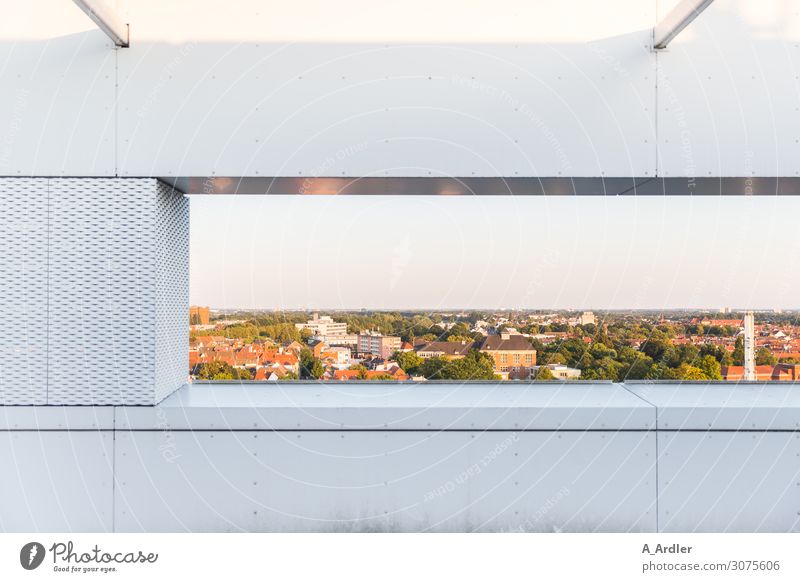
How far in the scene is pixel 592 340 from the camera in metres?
2.82

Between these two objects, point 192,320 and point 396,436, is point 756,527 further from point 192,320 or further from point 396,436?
point 192,320

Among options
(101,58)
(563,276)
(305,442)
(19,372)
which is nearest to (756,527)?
(563,276)

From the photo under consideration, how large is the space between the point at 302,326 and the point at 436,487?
1.02 metres

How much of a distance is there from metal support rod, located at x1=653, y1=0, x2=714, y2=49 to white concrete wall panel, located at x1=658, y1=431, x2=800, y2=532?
181cm

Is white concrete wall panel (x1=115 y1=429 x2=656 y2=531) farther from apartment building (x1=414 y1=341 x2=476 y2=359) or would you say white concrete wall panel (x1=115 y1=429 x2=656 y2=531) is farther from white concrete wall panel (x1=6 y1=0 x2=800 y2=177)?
white concrete wall panel (x1=6 y1=0 x2=800 y2=177)

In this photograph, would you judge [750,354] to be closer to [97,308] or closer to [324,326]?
[324,326]

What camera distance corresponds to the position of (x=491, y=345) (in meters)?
2.78

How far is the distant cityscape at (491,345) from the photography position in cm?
271

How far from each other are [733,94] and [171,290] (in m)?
2.90

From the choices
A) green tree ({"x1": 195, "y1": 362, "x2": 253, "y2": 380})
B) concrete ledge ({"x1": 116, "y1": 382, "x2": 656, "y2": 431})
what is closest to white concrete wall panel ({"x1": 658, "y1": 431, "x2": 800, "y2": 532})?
concrete ledge ({"x1": 116, "y1": 382, "x2": 656, "y2": 431})

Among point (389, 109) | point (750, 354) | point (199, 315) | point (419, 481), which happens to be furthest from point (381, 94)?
point (750, 354)

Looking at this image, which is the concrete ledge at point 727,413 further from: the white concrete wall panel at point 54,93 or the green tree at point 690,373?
the white concrete wall panel at point 54,93

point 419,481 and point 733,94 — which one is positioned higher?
point 733,94

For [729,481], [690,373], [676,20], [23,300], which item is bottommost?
[729,481]
